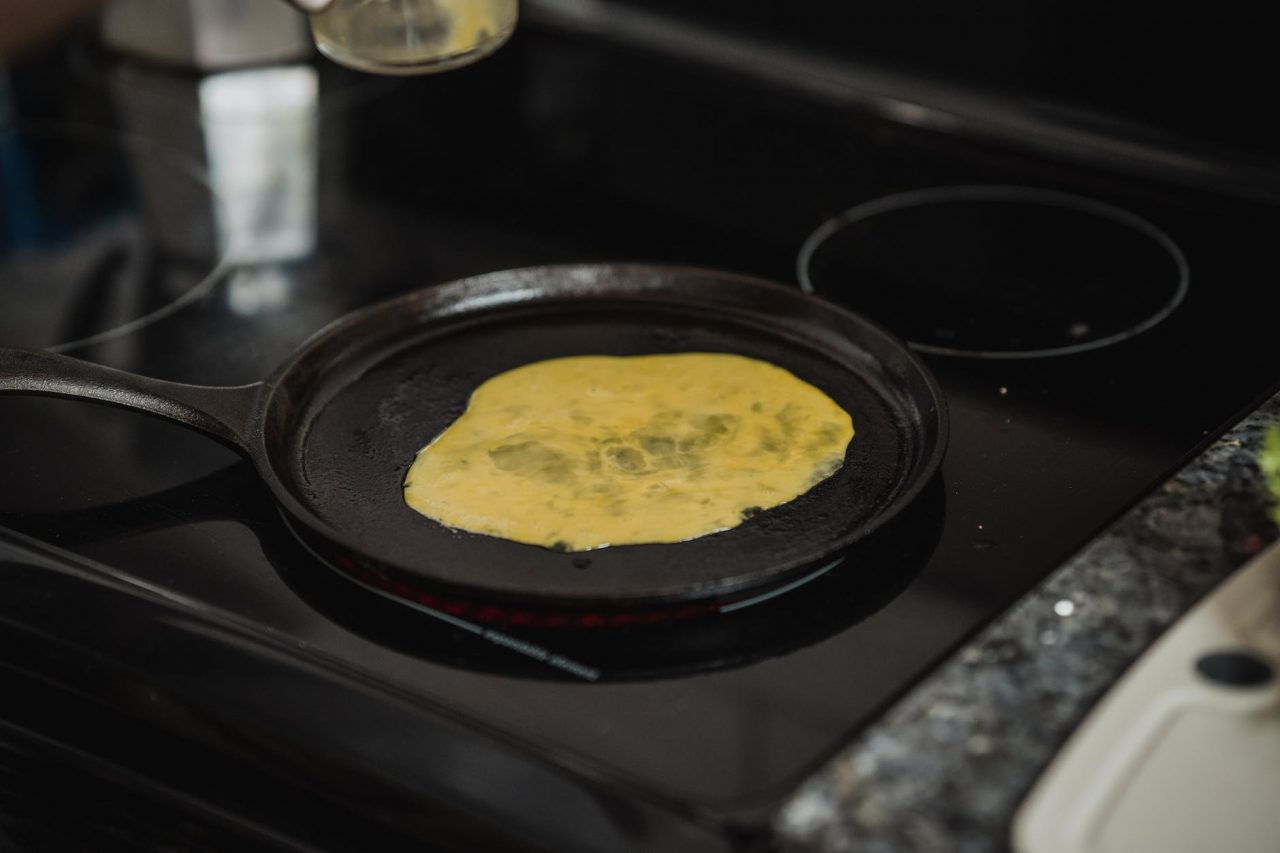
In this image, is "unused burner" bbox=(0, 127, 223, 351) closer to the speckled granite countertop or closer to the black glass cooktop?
the black glass cooktop

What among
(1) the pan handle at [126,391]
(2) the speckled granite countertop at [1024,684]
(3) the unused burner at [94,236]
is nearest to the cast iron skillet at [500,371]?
(1) the pan handle at [126,391]

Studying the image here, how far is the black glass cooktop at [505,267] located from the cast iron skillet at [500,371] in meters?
0.03

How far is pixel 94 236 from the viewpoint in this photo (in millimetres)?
1325

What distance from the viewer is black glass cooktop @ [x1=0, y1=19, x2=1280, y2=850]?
2.47ft

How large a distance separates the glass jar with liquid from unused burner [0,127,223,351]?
0.31 m

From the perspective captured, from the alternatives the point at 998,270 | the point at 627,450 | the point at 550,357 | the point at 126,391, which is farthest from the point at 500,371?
the point at 998,270

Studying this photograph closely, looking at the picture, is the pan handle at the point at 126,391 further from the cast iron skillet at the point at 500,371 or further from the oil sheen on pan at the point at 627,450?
the oil sheen on pan at the point at 627,450

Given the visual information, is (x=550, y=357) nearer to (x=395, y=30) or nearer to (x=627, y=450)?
(x=627, y=450)

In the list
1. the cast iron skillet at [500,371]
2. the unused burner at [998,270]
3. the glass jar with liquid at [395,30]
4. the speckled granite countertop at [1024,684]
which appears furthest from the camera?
the unused burner at [998,270]

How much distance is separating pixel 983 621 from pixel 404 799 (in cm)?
31

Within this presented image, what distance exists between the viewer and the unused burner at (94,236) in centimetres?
119

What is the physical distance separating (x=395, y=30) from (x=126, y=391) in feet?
0.92

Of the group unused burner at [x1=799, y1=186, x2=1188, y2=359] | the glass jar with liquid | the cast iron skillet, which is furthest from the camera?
unused burner at [x1=799, y1=186, x2=1188, y2=359]

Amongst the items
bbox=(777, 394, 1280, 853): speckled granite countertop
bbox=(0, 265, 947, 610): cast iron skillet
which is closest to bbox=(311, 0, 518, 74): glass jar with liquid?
bbox=(0, 265, 947, 610): cast iron skillet
